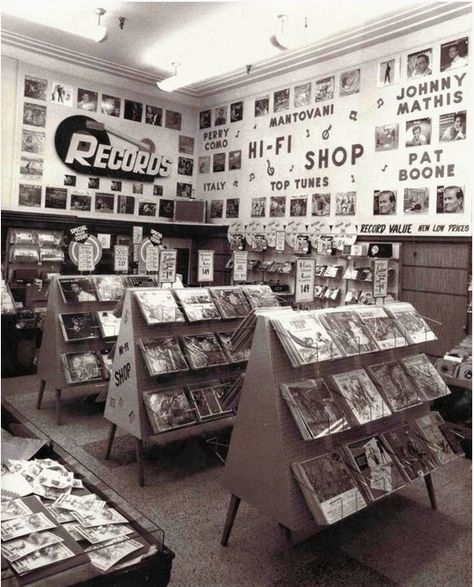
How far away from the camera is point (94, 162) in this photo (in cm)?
766

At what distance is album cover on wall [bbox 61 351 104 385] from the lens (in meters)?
4.43

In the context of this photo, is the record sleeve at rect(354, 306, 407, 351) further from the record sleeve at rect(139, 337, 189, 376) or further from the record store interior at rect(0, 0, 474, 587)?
the record sleeve at rect(139, 337, 189, 376)

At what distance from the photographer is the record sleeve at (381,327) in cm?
289

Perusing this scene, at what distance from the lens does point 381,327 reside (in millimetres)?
2973

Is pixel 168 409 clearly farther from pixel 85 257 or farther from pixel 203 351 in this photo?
pixel 85 257

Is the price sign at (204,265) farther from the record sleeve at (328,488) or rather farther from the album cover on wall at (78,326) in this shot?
the record sleeve at (328,488)

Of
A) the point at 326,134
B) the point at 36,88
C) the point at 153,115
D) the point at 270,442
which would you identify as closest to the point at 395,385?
the point at 270,442

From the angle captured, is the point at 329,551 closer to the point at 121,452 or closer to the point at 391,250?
the point at 121,452

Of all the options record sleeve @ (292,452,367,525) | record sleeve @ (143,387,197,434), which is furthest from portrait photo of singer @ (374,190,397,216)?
record sleeve @ (292,452,367,525)

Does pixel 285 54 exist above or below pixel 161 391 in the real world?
above

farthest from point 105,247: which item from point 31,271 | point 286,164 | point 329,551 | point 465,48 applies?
point 329,551

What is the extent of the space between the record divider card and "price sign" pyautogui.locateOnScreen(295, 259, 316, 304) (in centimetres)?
46

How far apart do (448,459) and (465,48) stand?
4.25 m

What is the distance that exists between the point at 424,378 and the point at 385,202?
3.36m
